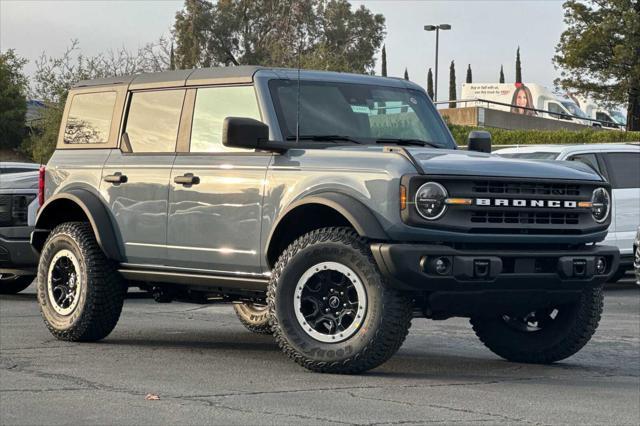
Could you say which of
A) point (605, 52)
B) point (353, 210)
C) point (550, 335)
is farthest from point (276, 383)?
point (605, 52)

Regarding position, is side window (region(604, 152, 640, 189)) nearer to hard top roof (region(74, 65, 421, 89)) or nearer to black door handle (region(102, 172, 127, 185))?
hard top roof (region(74, 65, 421, 89))

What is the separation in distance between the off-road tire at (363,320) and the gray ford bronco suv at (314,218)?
0.01 metres

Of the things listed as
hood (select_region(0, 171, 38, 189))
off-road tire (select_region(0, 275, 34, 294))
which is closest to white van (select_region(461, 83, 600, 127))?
off-road tire (select_region(0, 275, 34, 294))

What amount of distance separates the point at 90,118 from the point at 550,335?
406 centimetres

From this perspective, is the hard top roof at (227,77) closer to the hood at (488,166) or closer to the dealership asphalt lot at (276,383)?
the hood at (488,166)

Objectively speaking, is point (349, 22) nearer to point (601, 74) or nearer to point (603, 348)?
point (601, 74)

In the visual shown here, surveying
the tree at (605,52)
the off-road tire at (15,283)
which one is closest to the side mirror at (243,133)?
the off-road tire at (15,283)

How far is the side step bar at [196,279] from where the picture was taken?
8984 millimetres

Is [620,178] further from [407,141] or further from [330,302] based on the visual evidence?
[330,302]

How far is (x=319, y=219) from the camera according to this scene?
8750mm

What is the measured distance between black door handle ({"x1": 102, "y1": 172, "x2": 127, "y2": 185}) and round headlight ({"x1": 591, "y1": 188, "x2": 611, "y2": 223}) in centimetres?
341

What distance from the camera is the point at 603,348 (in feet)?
34.2

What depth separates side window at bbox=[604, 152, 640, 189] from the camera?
17.0 metres

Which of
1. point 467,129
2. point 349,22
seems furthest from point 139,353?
point 349,22
